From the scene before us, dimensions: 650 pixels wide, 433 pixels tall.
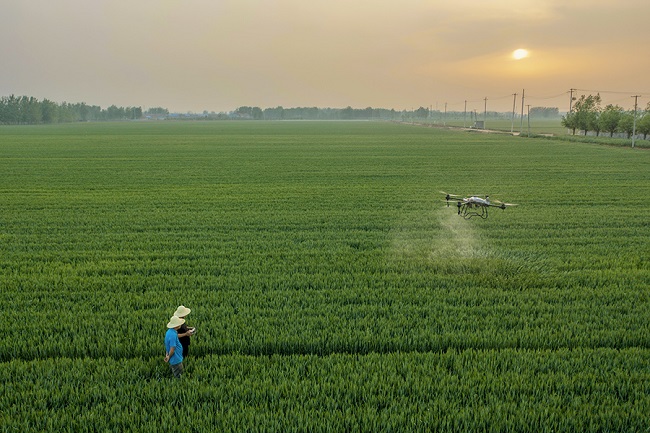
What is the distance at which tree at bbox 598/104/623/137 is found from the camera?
80.9 m

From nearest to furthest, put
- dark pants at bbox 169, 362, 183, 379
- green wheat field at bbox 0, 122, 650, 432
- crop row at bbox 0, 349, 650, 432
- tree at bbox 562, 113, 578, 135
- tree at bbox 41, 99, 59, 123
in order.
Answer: crop row at bbox 0, 349, 650, 432, green wheat field at bbox 0, 122, 650, 432, dark pants at bbox 169, 362, 183, 379, tree at bbox 562, 113, 578, 135, tree at bbox 41, 99, 59, 123

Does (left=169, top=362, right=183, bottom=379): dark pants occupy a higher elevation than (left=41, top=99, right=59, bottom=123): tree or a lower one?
lower

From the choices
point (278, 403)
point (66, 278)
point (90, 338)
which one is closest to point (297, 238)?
point (66, 278)

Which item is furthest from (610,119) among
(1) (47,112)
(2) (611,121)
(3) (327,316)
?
(1) (47,112)

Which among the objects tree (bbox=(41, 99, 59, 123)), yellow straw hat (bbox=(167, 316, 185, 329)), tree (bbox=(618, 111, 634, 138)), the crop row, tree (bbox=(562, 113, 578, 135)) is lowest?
the crop row

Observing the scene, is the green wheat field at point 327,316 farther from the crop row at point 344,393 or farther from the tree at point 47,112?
the tree at point 47,112

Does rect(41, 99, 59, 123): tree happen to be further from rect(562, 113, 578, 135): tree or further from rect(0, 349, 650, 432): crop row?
rect(0, 349, 650, 432): crop row

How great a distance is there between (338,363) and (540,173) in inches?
1092

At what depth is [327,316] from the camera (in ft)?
28.3

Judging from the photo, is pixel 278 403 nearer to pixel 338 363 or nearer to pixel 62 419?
pixel 338 363

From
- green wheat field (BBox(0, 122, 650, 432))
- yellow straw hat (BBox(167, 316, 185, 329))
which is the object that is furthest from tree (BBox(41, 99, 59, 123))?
yellow straw hat (BBox(167, 316, 185, 329))

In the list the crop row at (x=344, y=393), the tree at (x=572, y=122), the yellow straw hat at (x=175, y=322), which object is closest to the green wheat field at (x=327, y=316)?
the crop row at (x=344, y=393)

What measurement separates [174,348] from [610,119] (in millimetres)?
90978

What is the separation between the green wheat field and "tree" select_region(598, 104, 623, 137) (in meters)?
71.0
